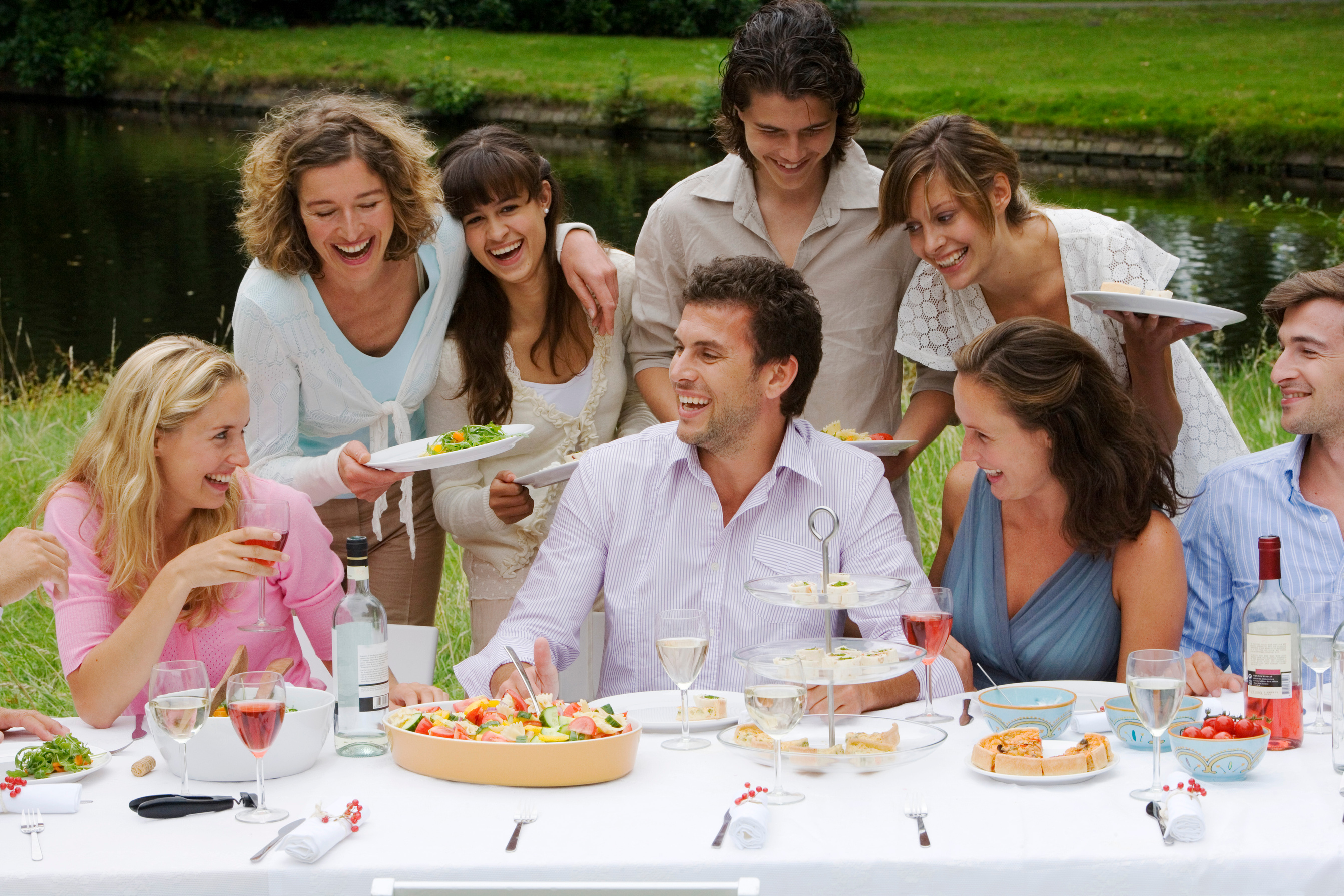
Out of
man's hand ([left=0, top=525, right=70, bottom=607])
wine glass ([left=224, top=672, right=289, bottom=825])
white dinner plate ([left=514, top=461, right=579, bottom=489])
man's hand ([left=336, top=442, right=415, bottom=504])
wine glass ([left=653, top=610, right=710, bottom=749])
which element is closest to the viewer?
wine glass ([left=224, top=672, right=289, bottom=825])

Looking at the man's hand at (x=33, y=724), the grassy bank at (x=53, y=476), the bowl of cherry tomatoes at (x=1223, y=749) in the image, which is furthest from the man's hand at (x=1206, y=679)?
the grassy bank at (x=53, y=476)

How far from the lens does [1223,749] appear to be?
2.08 meters

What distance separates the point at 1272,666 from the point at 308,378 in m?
2.26

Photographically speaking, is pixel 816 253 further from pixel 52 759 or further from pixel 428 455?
pixel 52 759

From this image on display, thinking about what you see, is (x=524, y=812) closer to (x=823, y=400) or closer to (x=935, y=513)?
(x=823, y=400)

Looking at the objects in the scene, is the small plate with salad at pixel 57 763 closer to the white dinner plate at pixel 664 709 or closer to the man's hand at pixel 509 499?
the white dinner plate at pixel 664 709

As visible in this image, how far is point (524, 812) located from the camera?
6.36 ft

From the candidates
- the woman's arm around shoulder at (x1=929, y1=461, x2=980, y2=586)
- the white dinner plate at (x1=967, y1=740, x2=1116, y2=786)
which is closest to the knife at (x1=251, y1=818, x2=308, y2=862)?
the white dinner plate at (x1=967, y1=740, x2=1116, y2=786)

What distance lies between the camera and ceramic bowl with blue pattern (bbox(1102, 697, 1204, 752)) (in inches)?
88.1

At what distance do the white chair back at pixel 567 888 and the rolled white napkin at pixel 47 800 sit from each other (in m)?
0.54

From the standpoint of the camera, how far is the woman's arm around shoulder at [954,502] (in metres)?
3.13

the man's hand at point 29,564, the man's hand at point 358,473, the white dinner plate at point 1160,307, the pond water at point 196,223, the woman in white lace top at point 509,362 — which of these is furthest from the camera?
the pond water at point 196,223

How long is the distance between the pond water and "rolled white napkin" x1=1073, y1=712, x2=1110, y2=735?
28.0 feet

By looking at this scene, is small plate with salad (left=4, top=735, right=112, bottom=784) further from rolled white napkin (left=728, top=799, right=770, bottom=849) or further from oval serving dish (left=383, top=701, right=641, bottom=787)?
rolled white napkin (left=728, top=799, right=770, bottom=849)
